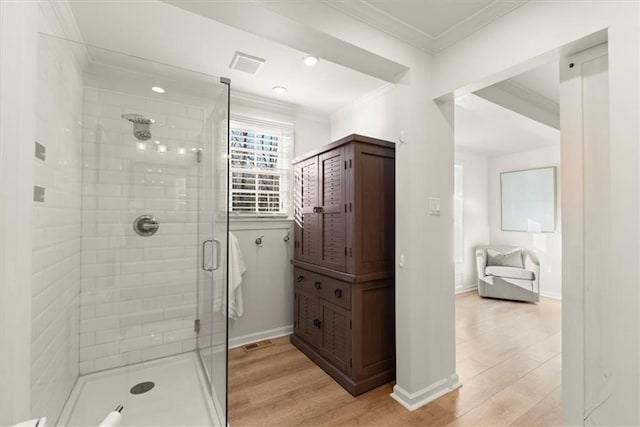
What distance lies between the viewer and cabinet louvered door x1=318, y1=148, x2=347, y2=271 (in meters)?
2.35

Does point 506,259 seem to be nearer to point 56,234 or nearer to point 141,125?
point 141,125

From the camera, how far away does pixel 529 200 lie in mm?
4926

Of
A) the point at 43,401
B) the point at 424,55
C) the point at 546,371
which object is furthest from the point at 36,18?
the point at 546,371

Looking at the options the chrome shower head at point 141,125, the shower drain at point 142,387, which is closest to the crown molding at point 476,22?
the chrome shower head at point 141,125

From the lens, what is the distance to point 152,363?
2.23 meters

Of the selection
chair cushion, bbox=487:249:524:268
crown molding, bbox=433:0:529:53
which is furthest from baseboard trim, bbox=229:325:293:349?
chair cushion, bbox=487:249:524:268

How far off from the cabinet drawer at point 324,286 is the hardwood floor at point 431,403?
0.61m

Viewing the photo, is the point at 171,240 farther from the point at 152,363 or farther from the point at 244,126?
the point at 244,126

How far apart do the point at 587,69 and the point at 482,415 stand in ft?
6.98

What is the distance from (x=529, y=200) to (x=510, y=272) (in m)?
1.35

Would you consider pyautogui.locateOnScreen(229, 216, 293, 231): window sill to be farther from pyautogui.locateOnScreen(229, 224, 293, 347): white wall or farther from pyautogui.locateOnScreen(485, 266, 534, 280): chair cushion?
pyautogui.locateOnScreen(485, 266, 534, 280): chair cushion

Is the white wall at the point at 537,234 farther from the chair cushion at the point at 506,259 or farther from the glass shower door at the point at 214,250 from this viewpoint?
the glass shower door at the point at 214,250

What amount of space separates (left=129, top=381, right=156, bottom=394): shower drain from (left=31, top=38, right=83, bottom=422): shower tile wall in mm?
372

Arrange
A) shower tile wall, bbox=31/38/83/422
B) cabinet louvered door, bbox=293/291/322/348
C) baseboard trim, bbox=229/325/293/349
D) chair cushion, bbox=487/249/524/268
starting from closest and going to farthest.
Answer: shower tile wall, bbox=31/38/83/422
cabinet louvered door, bbox=293/291/322/348
baseboard trim, bbox=229/325/293/349
chair cushion, bbox=487/249/524/268
